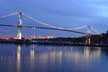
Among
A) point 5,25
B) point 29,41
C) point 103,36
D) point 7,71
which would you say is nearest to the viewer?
point 7,71

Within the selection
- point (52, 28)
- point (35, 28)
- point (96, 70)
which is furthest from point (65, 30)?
point (96, 70)

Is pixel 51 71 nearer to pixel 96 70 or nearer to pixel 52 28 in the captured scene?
pixel 96 70

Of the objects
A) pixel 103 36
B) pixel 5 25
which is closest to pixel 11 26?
pixel 5 25

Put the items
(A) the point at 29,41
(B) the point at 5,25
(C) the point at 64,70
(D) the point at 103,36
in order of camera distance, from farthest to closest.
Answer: (D) the point at 103,36 < (A) the point at 29,41 < (B) the point at 5,25 < (C) the point at 64,70

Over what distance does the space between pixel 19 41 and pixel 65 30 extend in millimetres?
6107

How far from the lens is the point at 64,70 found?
17.9 metres

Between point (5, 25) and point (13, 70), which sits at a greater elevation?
point (5, 25)

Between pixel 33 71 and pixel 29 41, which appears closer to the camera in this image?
pixel 33 71

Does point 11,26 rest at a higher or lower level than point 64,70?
higher

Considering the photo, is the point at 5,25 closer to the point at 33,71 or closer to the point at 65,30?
the point at 65,30

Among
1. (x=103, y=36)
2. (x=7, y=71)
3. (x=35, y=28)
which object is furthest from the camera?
(x=103, y=36)

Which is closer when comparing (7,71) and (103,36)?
(7,71)

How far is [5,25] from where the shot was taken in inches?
1613

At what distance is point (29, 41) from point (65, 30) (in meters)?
11.7
